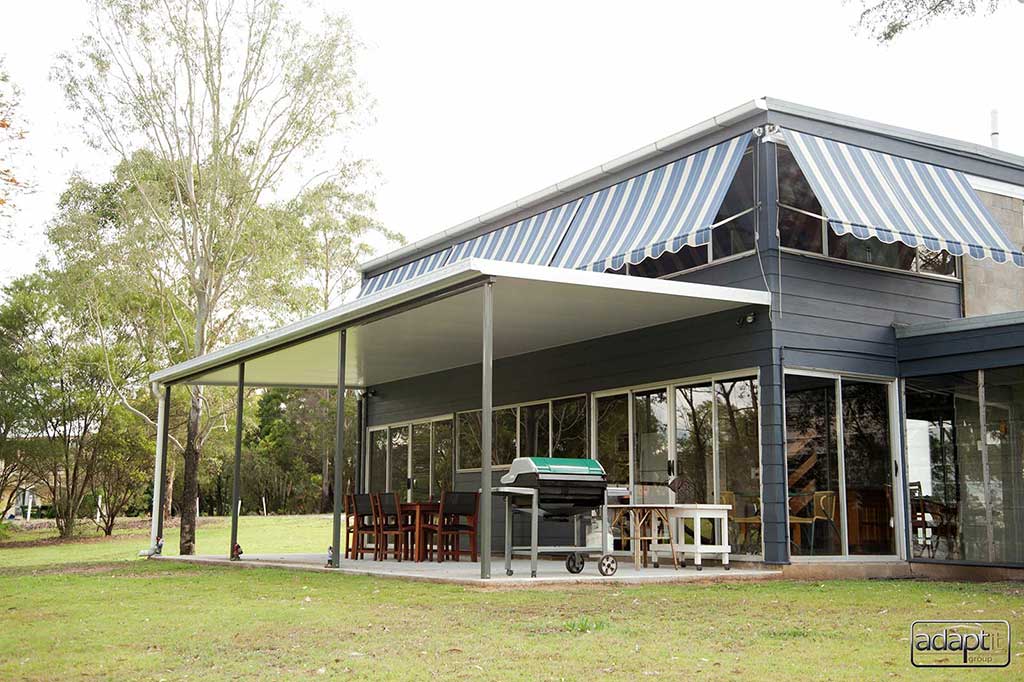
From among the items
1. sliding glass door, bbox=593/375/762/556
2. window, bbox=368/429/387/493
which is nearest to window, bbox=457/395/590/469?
sliding glass door, bbox=593/375/762/556

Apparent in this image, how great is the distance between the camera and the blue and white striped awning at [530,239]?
44.8ft

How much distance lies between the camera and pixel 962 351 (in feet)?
35.3

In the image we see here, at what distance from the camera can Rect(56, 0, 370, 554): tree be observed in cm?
1648

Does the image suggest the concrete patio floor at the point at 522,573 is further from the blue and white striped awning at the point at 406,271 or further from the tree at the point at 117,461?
the tree at the point at 117,461

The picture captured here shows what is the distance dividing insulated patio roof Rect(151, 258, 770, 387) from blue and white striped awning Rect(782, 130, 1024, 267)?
1.24 m

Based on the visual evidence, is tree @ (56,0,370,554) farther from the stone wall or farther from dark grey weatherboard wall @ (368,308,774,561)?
the stone wall

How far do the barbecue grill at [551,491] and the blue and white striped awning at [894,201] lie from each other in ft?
11.5

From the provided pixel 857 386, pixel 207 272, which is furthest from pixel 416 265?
pixel 857 386

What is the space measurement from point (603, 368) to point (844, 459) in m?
3.18

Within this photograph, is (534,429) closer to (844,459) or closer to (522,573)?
(522,573)

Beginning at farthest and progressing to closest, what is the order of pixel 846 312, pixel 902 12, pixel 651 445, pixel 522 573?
pixel 651 445 → pixel 846 312 → pixel 522 573 → pixel 902 12

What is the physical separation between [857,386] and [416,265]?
9158mm

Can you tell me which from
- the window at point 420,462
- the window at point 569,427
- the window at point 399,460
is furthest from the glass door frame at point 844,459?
the window at point 399,460

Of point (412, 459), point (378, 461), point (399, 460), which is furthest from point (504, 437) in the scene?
point (378, 461)
